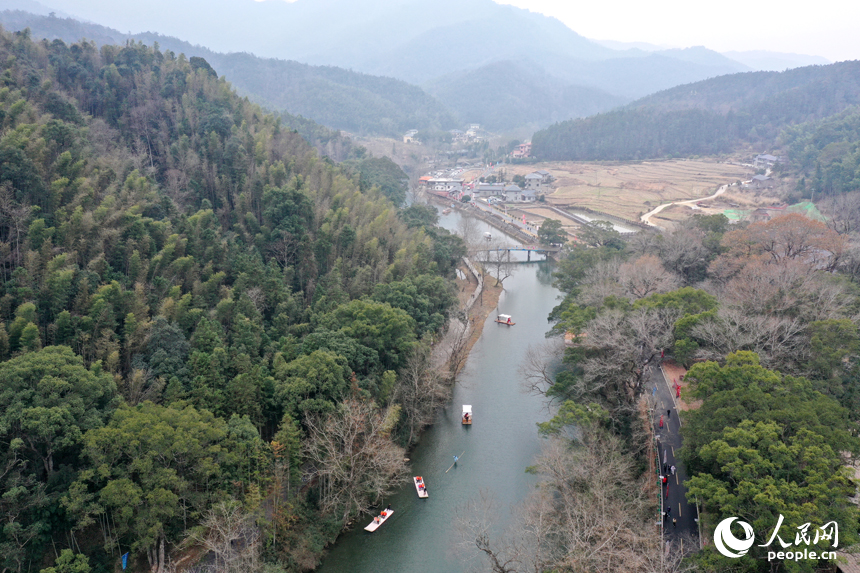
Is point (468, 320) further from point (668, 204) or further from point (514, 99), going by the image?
point (514, 99)

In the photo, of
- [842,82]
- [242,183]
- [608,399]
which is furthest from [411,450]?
[842,82]

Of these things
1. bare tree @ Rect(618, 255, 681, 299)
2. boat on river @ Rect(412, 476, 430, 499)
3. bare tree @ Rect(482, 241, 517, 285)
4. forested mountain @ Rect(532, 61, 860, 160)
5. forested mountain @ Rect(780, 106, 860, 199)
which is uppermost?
forested mountain @ Rect(532, 61, 860, 160)

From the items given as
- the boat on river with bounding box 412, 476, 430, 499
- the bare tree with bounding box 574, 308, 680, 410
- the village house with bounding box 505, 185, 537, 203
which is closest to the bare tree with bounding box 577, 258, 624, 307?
the bare tree with bounding box 574, 308, 680, 410

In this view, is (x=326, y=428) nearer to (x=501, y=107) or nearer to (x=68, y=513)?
(x=68, y=513)

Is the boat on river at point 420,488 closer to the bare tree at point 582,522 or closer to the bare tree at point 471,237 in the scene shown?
the bare tree at point 582,522

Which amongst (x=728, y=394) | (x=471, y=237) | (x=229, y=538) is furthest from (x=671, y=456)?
(x=471, y=237)

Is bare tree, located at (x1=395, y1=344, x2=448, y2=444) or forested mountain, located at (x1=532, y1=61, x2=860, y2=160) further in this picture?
forested mountain, located at (x1=532, y1=61, x2=860, y2=160)

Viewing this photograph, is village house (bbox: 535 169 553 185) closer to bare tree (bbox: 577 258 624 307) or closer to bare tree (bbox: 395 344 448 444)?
bare tree (bbox: 577 258 624 307)
